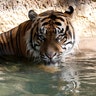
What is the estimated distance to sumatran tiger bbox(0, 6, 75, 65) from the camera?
498 cm

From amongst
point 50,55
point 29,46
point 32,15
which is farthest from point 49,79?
point 32,15

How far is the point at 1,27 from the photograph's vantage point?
23.8ft

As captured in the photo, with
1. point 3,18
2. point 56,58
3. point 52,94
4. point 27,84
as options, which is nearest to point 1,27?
point 3,18

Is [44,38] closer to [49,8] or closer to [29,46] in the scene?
[29,46]

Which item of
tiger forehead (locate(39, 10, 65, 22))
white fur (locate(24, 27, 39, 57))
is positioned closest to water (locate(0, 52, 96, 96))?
white fur (locate(24, 27, 39, 57))

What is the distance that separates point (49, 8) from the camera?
7.87 m

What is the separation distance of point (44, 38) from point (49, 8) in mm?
2793

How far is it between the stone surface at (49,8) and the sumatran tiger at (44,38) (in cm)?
159

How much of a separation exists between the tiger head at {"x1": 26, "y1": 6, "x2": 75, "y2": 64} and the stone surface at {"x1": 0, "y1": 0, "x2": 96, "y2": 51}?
1.71 meters

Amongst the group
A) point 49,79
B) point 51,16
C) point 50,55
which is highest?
point 51,16

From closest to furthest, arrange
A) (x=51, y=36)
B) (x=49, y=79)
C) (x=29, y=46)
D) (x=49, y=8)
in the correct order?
(x=49, y=79)
(x=51, y=36)
(x=29, y=46)
(x=49, y=8)

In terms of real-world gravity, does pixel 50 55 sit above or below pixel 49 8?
below

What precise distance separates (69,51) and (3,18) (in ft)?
7.82

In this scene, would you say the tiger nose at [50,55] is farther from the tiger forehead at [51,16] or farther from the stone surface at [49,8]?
the stone surface at [49,8]
